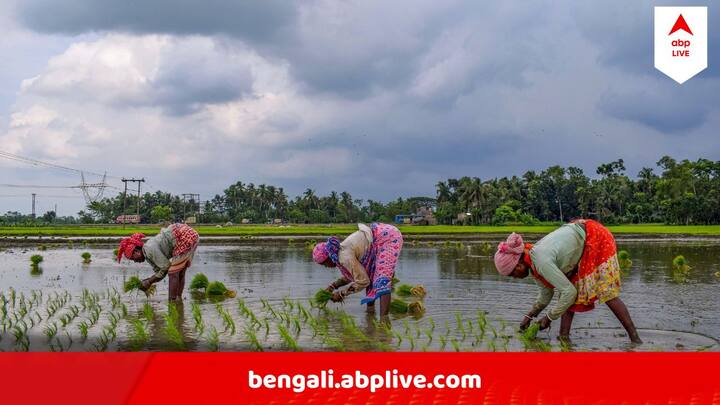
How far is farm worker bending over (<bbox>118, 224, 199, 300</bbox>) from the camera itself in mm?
9141

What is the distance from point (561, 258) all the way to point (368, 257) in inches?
102

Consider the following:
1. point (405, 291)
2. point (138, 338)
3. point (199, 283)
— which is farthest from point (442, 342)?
point (199, 283)

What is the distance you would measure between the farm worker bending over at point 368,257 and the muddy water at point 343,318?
0.40 meters

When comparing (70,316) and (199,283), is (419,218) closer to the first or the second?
(199,283)

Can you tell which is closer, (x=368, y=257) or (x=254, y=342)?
(x=254, y=342)

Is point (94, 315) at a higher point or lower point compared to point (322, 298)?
lower

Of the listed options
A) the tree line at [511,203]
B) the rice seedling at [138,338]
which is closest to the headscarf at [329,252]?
the rice seedling at [138,338]

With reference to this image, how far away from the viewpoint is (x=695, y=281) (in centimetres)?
1156

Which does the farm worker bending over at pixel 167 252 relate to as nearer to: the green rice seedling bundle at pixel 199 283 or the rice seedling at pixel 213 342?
the green rice seedling bundle at pixel 199 283

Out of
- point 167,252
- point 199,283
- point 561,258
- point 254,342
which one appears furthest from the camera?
point 199,283

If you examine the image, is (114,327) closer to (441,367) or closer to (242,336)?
(242,336)

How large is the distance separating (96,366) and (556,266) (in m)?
4.04

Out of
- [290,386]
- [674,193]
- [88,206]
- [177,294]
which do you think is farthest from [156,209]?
[290,386]

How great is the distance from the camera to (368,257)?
782 centimetres
